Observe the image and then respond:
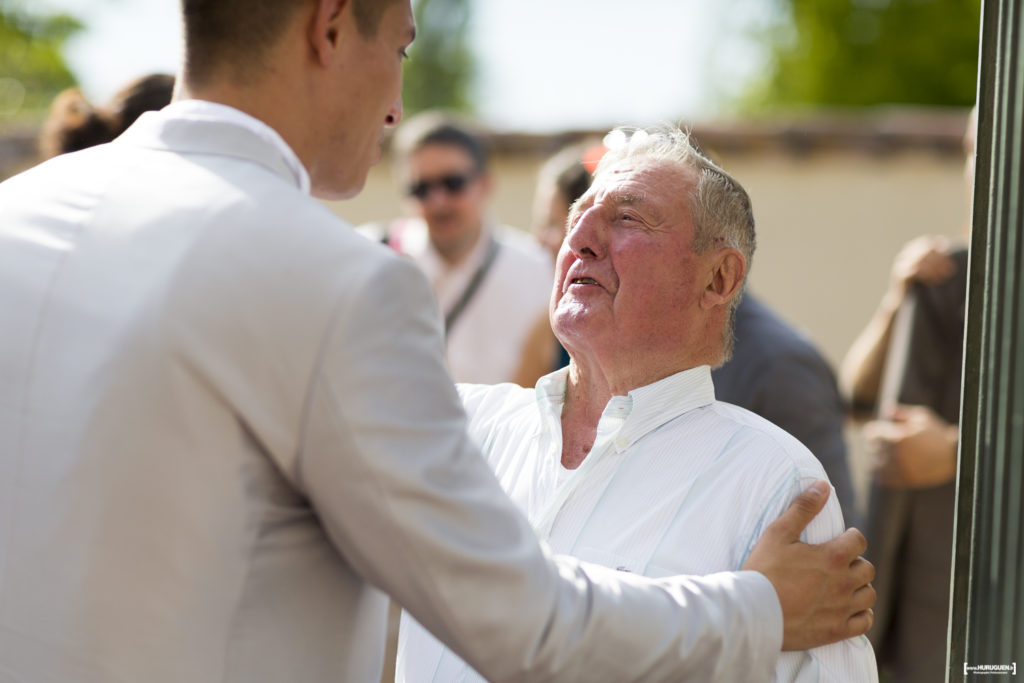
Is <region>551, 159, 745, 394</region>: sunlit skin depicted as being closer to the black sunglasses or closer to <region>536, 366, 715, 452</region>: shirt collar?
<region>536, 366, 715, 452</region>: shirt collar

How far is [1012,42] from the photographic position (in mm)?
1665

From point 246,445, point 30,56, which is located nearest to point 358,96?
point 246,445

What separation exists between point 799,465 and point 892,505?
96.0 inches

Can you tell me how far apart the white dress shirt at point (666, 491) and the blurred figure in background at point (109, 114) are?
5.07 feet

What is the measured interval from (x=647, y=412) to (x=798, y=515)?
1.25ft

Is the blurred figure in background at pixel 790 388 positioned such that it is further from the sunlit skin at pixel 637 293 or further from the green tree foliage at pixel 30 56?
the green tree foliage at pixel 30 56

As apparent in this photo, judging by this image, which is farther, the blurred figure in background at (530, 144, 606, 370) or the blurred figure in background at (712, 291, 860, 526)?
the blurred figure in background at (530, 144, 606, 370)

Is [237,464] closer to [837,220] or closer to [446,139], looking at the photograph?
[446,139]

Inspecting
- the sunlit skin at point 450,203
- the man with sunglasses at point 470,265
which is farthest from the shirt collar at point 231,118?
the sunlit skin at point 450,203

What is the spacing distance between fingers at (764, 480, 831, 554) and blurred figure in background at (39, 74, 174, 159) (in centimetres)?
207

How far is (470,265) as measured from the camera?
506 cm

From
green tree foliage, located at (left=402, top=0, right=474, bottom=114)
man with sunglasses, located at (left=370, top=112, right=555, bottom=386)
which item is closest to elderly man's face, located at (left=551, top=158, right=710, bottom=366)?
man with sunglasses, located at (left=370, top=112, right=555, bottom=386)

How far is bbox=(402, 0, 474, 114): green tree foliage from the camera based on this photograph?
43.4 meters

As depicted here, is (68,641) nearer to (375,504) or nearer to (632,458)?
(375,504)
